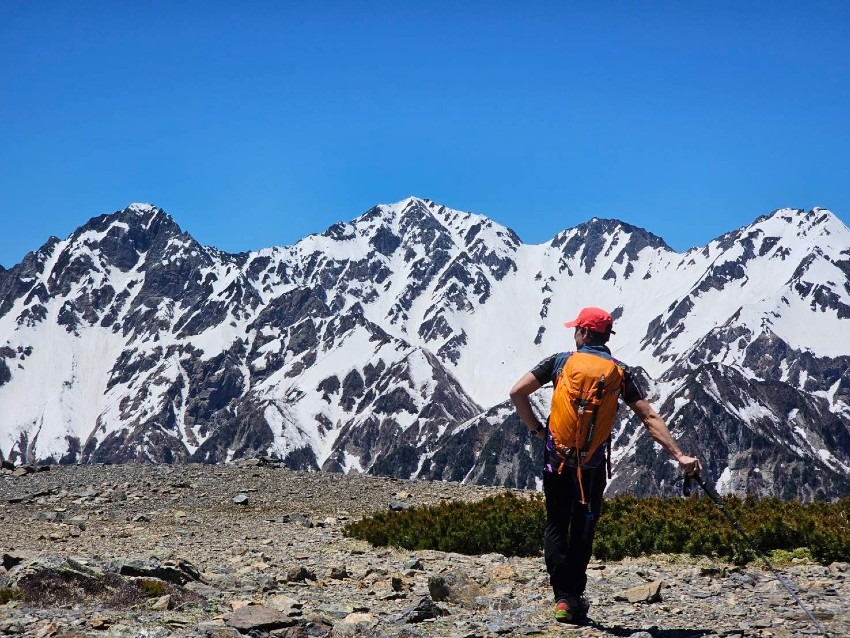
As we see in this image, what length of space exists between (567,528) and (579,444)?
1.17 metres

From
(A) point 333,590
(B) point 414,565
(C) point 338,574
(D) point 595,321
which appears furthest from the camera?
(B) point 414,565

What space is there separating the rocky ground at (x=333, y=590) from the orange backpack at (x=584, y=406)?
202 centimetres

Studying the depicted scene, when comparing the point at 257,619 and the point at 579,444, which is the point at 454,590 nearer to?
the point at 257,619

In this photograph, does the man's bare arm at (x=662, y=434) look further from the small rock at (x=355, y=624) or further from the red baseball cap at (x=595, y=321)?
the small rock at (x=355, y=624)

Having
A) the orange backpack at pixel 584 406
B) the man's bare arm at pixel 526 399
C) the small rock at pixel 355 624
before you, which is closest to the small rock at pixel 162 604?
the small rock at pixel 355 624

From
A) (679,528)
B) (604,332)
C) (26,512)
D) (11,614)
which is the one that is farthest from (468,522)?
(26,512)

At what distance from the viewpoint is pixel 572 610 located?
1002cm

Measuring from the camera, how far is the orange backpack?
9.85 m

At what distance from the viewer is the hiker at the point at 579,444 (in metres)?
9.90

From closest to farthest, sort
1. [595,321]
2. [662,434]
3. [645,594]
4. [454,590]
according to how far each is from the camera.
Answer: [662,434] → [595,321] → [645,594] → [454,590]

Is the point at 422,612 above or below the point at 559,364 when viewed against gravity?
below

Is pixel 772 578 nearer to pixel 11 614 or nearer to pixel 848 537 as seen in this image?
pixel 848 537

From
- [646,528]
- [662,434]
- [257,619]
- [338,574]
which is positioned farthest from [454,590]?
[646,528]

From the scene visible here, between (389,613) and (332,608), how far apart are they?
77 centimetres
